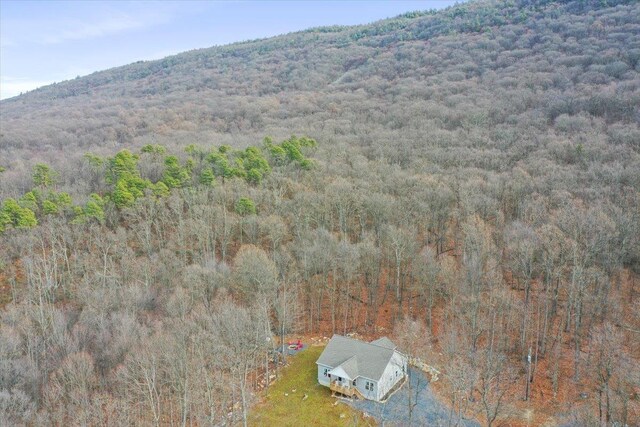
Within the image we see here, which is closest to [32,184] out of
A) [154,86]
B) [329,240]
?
[329,240]

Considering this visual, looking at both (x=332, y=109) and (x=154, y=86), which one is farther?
(x=154, y=86)

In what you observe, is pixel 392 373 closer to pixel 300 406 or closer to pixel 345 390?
pixel 345 390

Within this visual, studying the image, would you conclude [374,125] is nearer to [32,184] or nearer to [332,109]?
[332,109]

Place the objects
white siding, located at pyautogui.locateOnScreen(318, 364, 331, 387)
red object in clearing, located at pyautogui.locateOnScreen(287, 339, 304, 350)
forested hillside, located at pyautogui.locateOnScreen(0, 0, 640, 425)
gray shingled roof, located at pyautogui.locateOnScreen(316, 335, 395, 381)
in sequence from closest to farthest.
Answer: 1. forested hillside, located at pyautogui.locateOnScreen(0, 0, 640, 425)
2. gray shingled roof, located at pyautogui.locateOnScreen(316, 335, 395, 381)
3. white siding, located at pyautogui.locateOnScreen(318, 364, 331, 387)
4. red object in clearing, located at pyautogui.locateOnScreen(287, 339, 304, 350)

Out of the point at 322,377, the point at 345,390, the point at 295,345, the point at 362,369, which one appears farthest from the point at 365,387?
the point at 295,345

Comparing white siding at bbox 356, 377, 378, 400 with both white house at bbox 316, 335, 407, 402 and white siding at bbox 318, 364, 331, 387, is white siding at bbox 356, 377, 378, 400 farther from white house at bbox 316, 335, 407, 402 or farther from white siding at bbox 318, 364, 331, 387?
white siding at bbox 318, 364, 331, 387

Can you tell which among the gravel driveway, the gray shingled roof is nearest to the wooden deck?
the gravel driveway
